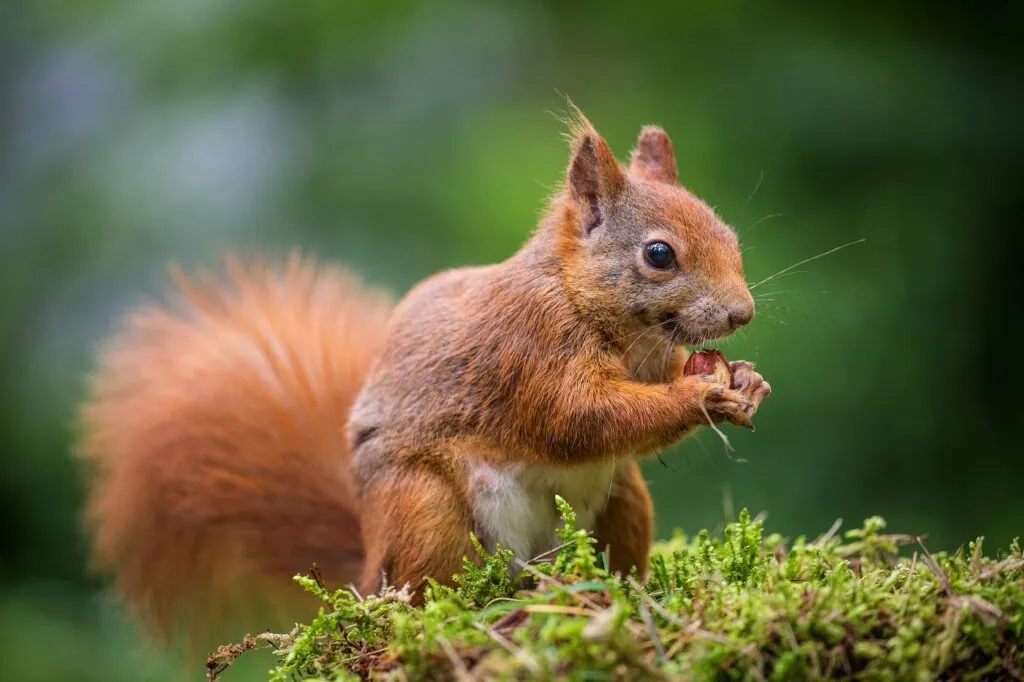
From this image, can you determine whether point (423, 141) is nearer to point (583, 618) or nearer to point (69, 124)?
point (69, 124)

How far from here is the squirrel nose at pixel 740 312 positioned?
2.02 m

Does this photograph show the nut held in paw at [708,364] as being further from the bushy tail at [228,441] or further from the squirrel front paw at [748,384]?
the bushy tail at [228,441]

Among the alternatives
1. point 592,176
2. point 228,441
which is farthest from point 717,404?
point 228,441

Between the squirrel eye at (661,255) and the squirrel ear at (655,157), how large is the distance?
1.21 feet

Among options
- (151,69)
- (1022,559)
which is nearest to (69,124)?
(151,69)

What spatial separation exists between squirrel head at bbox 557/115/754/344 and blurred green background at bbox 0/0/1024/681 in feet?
3.24

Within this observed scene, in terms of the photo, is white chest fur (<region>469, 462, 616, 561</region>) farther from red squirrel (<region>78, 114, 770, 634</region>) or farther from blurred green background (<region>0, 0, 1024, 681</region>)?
blurred green background (<region>0, 0, 1024, 681</region>)

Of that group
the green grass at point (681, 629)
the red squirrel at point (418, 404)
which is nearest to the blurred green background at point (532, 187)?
the red squirrel at point (418, 404)

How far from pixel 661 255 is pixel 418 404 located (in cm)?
64

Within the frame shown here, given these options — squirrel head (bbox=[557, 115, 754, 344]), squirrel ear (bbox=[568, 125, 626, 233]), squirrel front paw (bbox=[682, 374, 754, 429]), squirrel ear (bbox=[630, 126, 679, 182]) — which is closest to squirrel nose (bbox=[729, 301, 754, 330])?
squirrel head (bbox=[557, 115, 754, 344])

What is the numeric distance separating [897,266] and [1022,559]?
222cm

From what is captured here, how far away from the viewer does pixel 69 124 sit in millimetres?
4918

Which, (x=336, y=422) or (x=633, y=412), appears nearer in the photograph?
(x=633, y=412)

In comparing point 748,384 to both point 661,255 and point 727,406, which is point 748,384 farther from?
point 661,255
